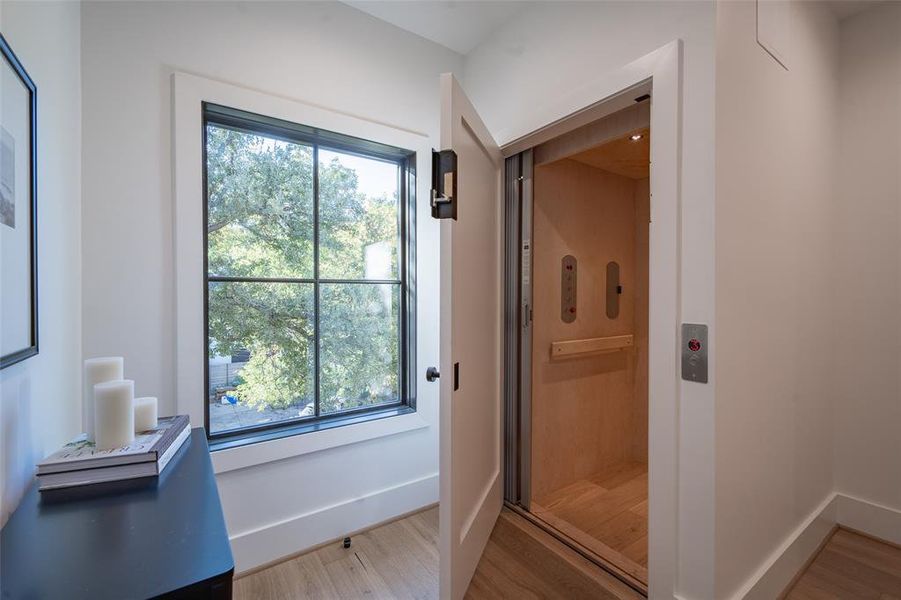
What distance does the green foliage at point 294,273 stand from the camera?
69.1 inches

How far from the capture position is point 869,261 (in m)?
1.88

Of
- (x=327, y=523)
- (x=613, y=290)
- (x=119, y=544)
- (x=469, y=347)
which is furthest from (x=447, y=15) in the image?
(x=327, y=523)

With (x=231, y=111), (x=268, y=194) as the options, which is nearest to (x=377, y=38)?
(x=231, y=111)

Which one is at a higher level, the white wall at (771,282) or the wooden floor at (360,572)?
the white wall at (771,282)

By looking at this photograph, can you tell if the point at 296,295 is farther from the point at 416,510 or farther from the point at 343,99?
the point at 416,510

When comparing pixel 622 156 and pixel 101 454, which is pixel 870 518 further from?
pixel 101 454

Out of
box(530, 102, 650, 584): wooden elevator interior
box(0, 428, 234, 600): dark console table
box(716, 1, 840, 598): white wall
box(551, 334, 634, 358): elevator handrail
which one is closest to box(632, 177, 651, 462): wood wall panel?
box(530, 102, 650, 584): wooden elevator interior

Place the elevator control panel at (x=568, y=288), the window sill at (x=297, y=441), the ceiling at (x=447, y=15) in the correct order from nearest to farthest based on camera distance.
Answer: the window sill at (x=297, y=441)
the ceiling at (x=447, y=15)
the elevator control panel at (x=568, y=288)

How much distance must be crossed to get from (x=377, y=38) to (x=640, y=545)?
2.82 m

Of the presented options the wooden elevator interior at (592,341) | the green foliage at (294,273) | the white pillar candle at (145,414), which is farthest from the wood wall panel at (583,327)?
the white pillar candle at (145,414)

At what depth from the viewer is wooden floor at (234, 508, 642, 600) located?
158 cm

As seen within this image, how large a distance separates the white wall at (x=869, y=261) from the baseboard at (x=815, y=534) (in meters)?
0.06

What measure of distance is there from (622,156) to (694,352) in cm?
146

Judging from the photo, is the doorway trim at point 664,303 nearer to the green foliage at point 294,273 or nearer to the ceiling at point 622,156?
the ceiling at point 622,156
